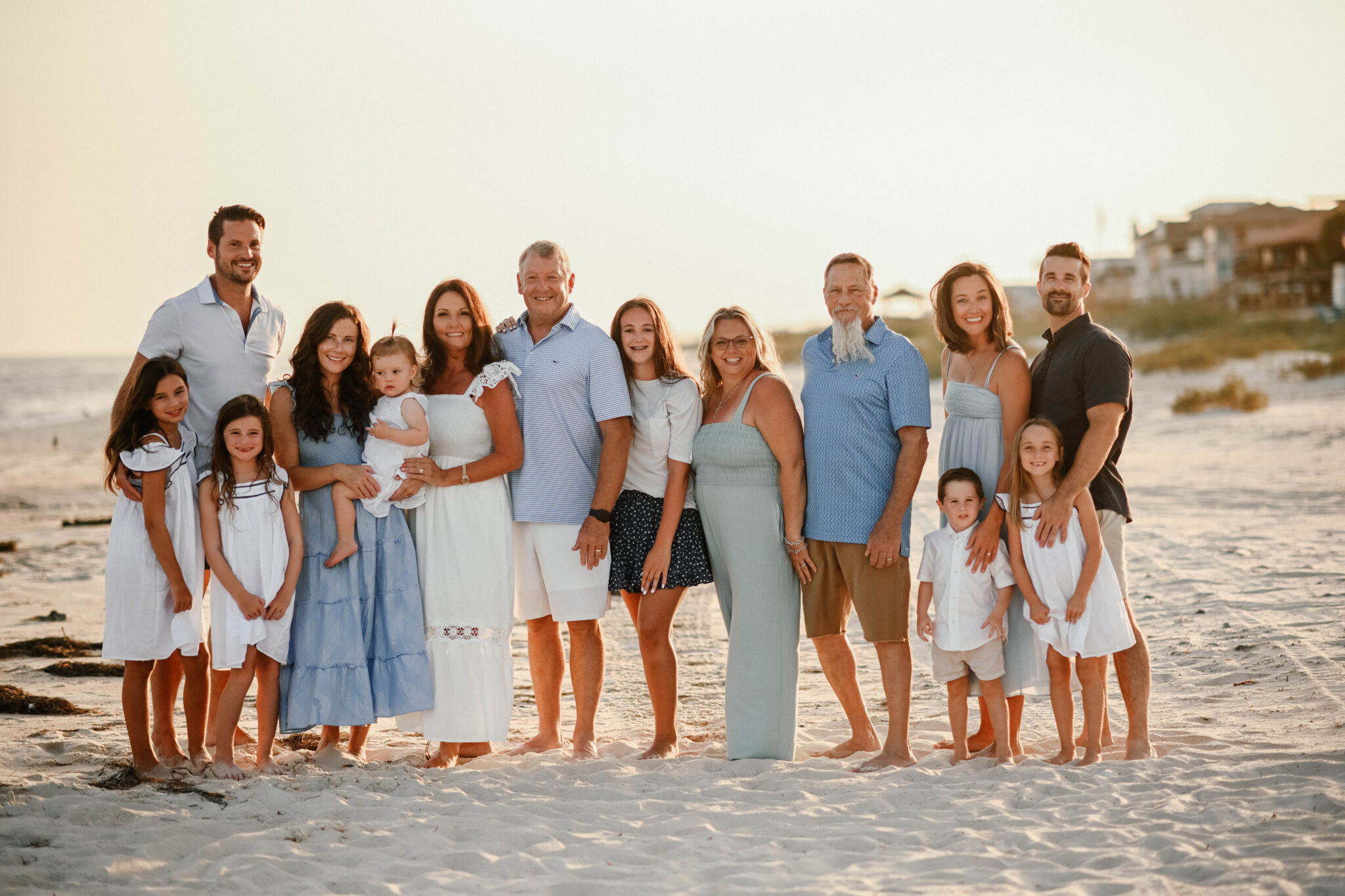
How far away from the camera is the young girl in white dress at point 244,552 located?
471 cm

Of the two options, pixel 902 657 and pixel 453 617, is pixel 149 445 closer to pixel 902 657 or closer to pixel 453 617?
pixel 453 617

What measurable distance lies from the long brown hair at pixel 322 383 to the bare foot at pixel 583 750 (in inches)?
66.9

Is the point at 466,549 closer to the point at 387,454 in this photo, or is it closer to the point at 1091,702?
the point at 387,454

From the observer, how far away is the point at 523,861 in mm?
3803

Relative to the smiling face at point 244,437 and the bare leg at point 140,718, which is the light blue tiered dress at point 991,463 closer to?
the smiling face at point 244,437

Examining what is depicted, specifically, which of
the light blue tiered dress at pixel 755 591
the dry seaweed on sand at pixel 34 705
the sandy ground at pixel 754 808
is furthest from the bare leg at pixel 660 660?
the dry seaweed on sand at pixel 34 705

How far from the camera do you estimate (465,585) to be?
501 centimetres

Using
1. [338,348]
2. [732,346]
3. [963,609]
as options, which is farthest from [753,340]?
[338,348]

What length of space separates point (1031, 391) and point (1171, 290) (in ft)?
178

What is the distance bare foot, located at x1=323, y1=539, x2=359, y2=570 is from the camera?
4.88 meters

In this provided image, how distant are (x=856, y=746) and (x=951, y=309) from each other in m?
2.04

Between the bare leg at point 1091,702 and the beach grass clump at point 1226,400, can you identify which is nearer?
the bare leg at point 1091,702

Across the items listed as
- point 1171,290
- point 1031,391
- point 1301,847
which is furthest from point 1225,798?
point 1171,290

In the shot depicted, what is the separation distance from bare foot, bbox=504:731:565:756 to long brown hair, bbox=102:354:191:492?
215cm
